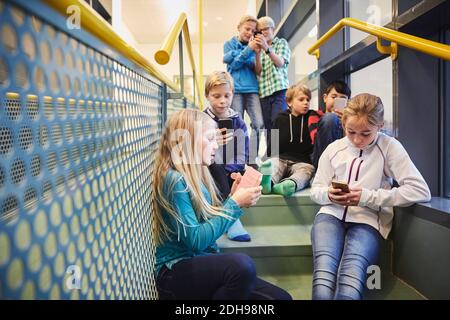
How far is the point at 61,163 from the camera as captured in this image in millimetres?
496

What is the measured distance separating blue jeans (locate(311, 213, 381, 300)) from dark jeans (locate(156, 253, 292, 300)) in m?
0.29

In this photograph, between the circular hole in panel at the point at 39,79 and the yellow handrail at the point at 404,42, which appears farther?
the yellow handrail at the point at 404,42

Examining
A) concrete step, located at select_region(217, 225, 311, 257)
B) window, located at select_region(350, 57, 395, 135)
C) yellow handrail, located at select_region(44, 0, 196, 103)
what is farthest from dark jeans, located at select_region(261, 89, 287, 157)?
yellow handrail, located at select_region(44, 0, 196, 103)

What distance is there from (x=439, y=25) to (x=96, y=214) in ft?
5.13

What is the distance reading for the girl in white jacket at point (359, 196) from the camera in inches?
44.1

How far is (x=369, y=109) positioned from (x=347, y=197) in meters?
0.37

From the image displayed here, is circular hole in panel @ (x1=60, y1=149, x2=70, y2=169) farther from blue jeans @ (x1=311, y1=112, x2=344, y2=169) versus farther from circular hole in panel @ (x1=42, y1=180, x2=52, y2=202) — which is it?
blue jeans @ (x1=311, y1=112, x2=344, y2=169)

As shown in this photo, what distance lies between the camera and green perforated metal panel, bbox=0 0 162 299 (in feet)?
1.27

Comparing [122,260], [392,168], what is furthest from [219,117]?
[122,260]

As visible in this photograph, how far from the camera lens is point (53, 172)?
476mm

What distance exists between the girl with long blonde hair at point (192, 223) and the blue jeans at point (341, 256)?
15cm

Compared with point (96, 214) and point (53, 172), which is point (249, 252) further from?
point (53, 172)

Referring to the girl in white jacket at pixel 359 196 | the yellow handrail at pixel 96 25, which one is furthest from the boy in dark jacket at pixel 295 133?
the yellow handrail at pixel 96 25

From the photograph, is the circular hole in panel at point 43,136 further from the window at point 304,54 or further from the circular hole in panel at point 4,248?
the window at point 304,54
